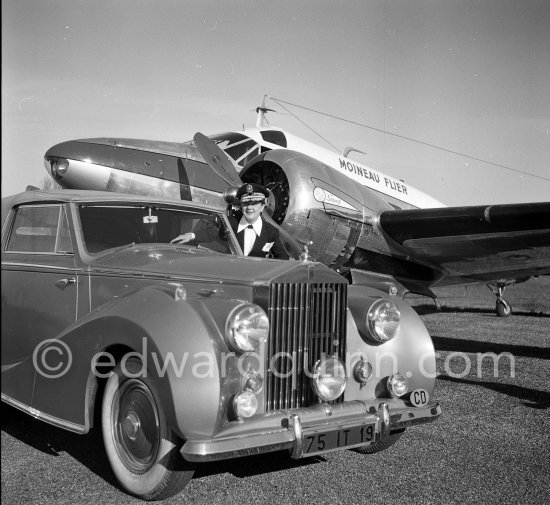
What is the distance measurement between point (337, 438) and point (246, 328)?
86 centimetres

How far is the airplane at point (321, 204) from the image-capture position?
9.48m

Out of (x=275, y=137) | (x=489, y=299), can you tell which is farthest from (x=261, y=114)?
(x=489, y=299)

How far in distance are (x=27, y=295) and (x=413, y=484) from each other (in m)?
3.11

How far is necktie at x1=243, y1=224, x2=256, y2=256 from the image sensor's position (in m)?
5.45

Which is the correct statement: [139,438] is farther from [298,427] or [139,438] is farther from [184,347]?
[298,427]

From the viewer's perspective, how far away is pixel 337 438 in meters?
3.64

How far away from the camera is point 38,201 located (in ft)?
16.4

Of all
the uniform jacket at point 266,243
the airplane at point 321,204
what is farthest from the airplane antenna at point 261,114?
the uniform jacket at point 266,243

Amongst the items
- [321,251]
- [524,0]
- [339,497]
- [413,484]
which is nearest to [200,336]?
[339,497]

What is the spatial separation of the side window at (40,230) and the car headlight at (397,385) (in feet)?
8.20

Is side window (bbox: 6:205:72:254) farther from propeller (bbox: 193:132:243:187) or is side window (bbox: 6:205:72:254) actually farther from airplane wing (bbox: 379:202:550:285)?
airplane wing (bbox: 379:202:550:285)

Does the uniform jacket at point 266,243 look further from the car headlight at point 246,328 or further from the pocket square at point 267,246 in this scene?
the car headlight at point 246,328

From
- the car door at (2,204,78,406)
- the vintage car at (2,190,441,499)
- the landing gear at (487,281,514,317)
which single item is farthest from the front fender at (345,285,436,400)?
the landing gear at (487,281,514,317)

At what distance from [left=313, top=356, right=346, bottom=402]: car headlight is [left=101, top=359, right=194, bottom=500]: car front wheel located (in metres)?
0.93
